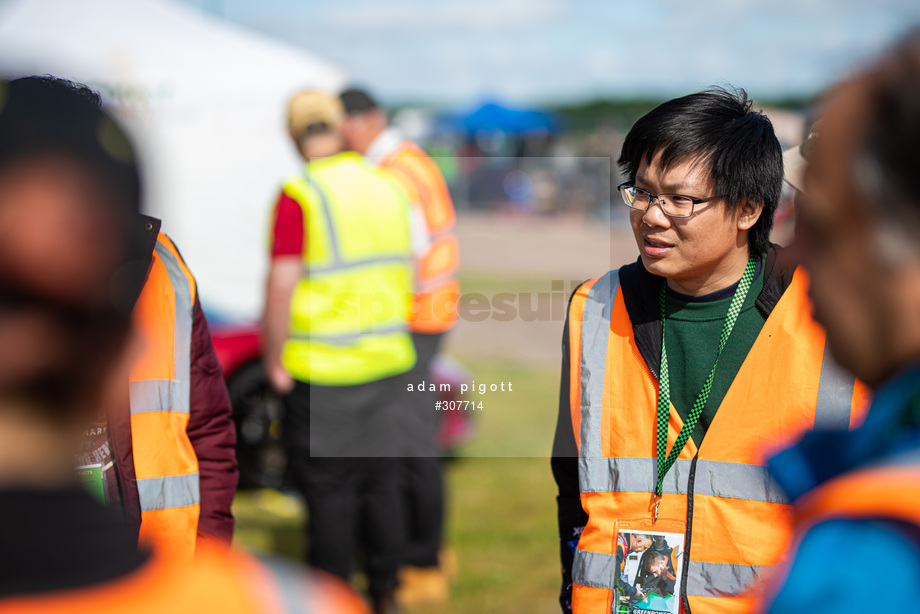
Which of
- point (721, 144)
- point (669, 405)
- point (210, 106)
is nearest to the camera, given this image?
point (669, 405)

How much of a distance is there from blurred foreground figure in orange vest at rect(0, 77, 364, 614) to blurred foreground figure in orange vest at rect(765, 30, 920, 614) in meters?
0.46

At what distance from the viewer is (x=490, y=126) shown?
78.7ft

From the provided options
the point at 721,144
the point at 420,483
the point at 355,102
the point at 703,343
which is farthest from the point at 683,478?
the point at 355,102

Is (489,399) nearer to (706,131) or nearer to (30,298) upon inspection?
(706,131)

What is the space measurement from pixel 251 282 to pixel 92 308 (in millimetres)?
7388

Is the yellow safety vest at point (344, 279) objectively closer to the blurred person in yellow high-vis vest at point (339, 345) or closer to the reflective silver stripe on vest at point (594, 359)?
the blurred person in yellow high-vis vest at point (339, 345)

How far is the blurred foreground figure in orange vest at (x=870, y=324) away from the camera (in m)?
0.68

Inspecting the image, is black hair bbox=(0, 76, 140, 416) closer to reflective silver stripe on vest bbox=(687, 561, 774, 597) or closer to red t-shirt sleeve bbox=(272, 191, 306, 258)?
reflective silver stripe on vest bbox=(687, 561, 774, 597)

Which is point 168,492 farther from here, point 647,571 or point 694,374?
point 694,374

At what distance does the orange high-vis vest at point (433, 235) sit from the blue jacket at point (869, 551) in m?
3.64

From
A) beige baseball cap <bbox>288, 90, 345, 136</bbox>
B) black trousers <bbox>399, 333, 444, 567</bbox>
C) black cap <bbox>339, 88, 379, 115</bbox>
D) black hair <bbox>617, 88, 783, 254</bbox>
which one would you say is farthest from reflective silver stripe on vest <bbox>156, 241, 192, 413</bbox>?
black cap <bbox>339, 88, 379, 115</bbox>

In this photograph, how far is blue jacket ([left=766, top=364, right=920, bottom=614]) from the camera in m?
0.67

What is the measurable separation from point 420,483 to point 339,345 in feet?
3.29

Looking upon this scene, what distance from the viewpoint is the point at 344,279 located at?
3494 mm
